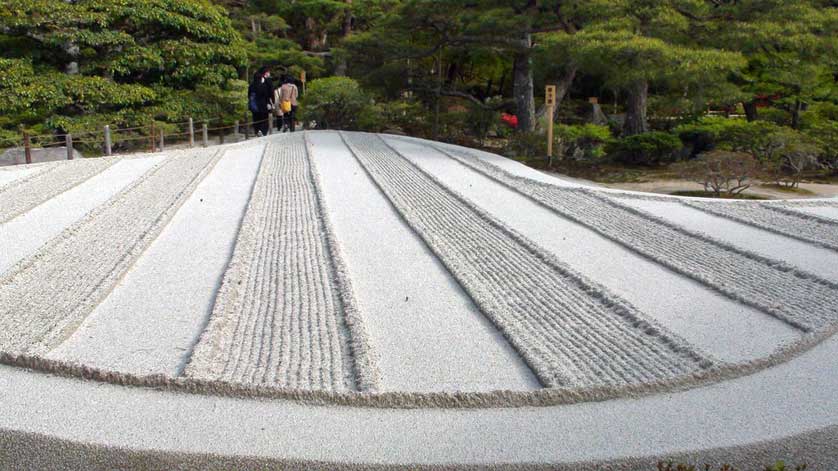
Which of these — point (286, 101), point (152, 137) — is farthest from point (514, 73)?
point (152, 137)

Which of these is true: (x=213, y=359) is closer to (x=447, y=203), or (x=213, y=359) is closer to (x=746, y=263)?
(x=746, y=263)

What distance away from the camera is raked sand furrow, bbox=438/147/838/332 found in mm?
3777

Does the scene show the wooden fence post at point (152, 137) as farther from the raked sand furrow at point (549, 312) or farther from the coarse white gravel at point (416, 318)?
the raked sand furrow at point (549, 312)

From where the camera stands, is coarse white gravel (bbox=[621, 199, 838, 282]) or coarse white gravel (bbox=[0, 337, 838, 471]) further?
coarse white gravel (bbox=[621, 199, 838, 282])

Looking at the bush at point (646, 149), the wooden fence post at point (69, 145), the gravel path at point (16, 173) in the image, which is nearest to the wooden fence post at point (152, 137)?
the wooden fence post at point (69, 145)

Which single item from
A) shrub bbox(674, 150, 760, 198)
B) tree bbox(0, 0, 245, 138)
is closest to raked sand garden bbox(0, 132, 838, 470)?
shrub bbox(674, 150, 760, 198)

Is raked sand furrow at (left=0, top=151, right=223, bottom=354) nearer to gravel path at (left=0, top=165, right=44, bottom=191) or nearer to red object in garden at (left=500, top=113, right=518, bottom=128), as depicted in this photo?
gravel path at (left=0, top=165, right=44, bottom=191)

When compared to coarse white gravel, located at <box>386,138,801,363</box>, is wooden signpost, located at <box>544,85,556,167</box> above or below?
above

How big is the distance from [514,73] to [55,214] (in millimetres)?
9627

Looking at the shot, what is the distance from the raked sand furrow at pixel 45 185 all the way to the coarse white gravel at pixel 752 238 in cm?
541

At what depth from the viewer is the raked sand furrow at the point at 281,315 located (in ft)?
9.60

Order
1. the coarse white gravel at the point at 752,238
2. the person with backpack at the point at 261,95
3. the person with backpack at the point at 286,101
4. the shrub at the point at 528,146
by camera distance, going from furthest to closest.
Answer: the person with backpack at the point at 286,101 < the person with backpack at the point at 261,95 < the shrub at the point at 528,146 < the coarse white gravel at the point at 752,238

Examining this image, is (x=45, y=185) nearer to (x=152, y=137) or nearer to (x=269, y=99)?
(x=152, y=137)

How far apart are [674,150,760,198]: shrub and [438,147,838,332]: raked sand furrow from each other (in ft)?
7.80
